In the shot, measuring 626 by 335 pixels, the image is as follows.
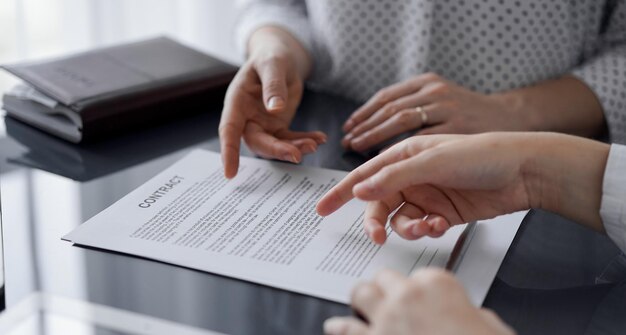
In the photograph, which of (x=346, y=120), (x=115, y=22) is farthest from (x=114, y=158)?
(x=115, y=22)

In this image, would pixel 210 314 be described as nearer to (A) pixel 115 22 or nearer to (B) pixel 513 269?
(B) pixel 513 269

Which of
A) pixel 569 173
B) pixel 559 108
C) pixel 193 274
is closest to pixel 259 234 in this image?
pixel 193 274

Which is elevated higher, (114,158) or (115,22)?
(114,158)

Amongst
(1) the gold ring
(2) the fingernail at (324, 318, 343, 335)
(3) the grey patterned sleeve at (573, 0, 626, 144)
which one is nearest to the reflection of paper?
(1) the gold ring

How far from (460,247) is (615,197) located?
0.16 meters

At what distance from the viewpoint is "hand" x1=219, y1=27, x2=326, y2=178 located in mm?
973

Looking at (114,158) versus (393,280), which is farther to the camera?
(114,158)

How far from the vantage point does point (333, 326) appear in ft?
1.98

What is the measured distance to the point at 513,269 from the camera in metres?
0.74

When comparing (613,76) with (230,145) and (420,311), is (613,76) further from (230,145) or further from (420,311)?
(420,311)

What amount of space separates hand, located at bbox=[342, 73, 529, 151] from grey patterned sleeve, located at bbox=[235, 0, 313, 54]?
10.2 inches

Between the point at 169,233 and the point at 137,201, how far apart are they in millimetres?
98

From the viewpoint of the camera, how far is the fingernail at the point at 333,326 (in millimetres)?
598

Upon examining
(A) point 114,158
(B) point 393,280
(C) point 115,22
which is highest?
(B) point 393,280
